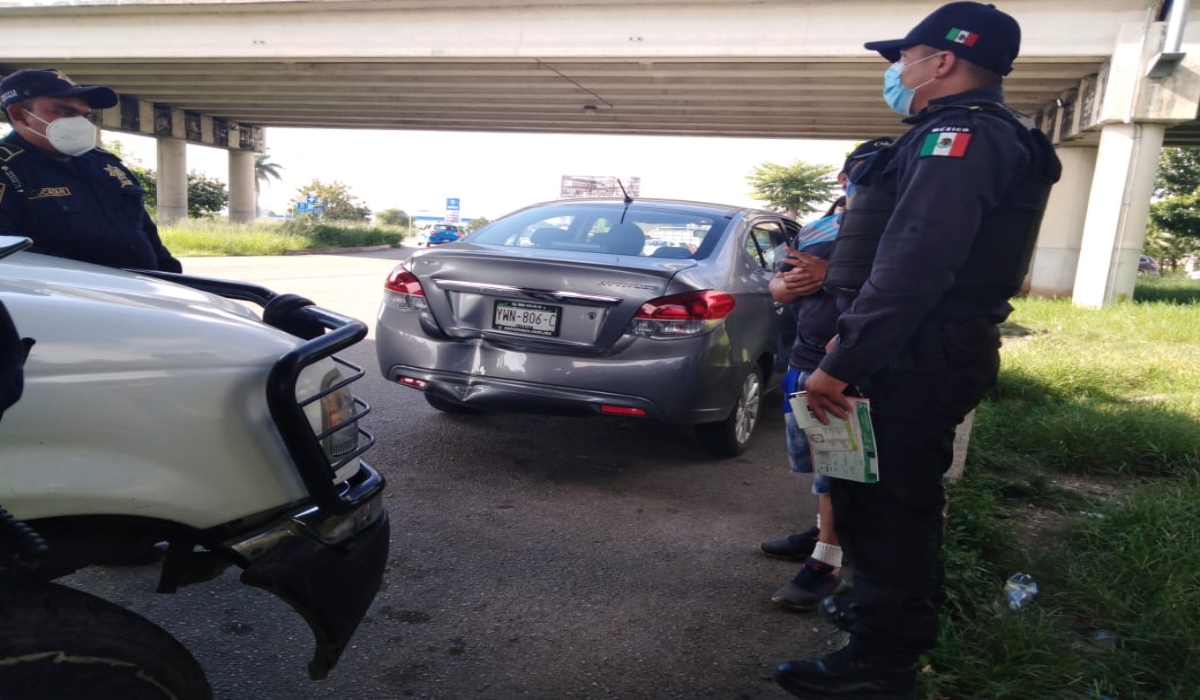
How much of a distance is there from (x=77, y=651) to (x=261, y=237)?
2777 centimetres

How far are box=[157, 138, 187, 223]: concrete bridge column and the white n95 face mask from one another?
31039 millimetres

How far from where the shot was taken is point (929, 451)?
7.14 feet

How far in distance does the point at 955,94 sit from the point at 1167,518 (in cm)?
234

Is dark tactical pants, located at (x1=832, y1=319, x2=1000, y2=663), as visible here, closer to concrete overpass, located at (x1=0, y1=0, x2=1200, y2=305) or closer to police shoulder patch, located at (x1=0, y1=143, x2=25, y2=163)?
police shoulder patch, located at (x1=0, y1=143, x2=25, y2=163)

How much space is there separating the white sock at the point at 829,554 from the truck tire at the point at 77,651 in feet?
7.16

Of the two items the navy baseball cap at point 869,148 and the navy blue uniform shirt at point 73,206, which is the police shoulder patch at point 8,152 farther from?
the navy baseball cap at point 869,148

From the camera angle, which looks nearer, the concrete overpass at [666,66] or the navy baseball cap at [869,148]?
the navy baseball cap at [869,148]

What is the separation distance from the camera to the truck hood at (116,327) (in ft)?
5.01

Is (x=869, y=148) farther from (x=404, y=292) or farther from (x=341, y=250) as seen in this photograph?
(x=341, y=250)

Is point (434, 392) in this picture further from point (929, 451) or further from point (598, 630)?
point (929, 451)

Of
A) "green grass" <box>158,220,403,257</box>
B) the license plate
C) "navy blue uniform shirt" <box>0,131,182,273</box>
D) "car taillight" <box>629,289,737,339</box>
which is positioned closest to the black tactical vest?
"car taillight" <box>629,289,737,339</box>

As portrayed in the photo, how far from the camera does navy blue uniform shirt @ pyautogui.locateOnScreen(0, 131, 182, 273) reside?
310 cm

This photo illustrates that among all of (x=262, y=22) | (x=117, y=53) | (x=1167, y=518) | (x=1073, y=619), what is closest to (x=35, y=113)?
(x=1073, y=619)

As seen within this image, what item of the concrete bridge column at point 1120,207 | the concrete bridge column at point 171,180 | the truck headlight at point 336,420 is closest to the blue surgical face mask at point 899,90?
the truck headlight at point 336,420
